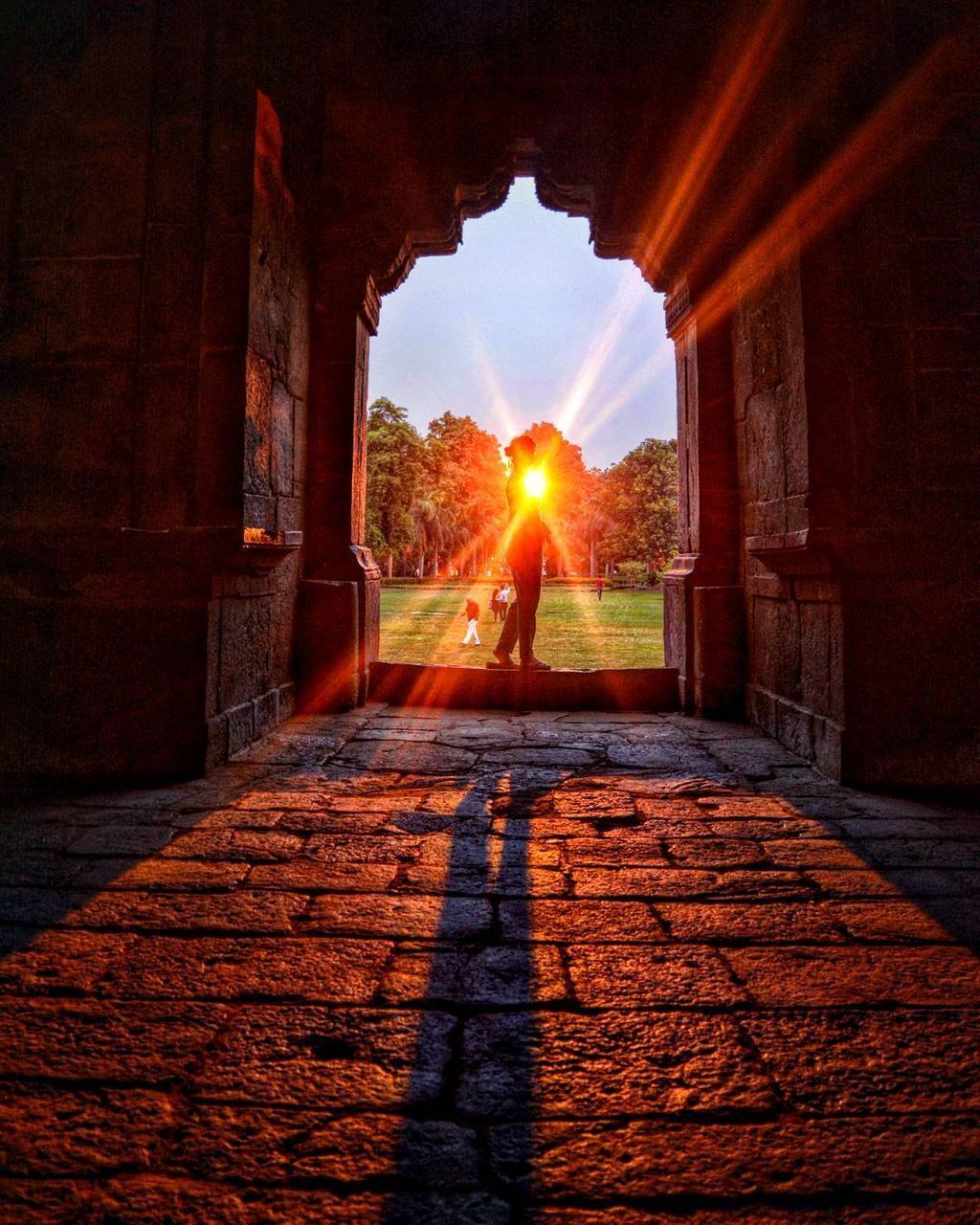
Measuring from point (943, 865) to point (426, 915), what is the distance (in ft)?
5.52

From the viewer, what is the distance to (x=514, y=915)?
1.78 meters

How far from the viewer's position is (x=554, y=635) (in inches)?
416

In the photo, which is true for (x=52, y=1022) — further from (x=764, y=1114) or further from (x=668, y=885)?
(x=668, y=885)

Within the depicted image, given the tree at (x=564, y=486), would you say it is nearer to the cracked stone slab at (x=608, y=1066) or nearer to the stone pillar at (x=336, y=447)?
the stone pillar at (x=336, y=447)

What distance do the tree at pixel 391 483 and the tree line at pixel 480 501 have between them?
0.11 ft

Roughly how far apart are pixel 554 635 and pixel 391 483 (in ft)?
38.4

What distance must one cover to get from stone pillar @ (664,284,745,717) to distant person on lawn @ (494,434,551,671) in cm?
105

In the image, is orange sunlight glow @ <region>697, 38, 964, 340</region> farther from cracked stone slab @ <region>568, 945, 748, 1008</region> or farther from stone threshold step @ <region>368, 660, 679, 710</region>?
cracked stone slab @ <region>568, 945, 748, 1008</region>

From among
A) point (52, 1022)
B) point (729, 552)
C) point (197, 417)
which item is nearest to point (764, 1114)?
point (52, 1022)

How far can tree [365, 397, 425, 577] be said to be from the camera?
20.5 metres

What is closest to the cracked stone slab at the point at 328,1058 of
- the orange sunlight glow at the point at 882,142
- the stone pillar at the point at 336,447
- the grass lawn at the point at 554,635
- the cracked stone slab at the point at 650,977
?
the cracked stone slab at the point at 650,977

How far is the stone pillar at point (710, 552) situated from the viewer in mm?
4371

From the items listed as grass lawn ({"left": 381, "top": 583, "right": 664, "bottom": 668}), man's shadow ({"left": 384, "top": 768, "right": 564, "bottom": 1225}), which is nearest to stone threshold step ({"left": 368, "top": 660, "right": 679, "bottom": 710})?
grass lawn ({"left": 381, "top": 583, "right": 664, "bottom": 668})

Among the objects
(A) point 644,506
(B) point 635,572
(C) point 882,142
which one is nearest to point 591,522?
(A) point 644,506
